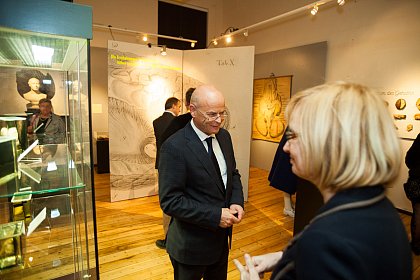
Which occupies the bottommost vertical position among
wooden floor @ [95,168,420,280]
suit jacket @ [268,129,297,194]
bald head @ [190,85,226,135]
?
wooden floor @ [95,168,420,280]

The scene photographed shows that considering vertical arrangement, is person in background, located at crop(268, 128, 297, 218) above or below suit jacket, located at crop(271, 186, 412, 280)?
below

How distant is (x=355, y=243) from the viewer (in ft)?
2.04

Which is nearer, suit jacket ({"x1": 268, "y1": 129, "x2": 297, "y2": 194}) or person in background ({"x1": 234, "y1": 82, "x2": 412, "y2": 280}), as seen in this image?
person in background ({"x1": 234, "y1": 82, "x2": 412, "y2": 280})

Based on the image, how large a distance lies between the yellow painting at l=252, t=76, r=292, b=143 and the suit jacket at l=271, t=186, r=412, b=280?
588 cm

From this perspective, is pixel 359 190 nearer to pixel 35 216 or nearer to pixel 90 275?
pixel 90 275

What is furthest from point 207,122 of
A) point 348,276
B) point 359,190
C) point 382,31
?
point 382,31

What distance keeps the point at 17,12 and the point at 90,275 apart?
1112mm

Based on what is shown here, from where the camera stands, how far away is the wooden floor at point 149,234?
111 inches

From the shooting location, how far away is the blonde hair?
2.24 feet

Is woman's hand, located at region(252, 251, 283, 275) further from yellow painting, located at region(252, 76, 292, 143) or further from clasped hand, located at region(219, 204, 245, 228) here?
yellow painting, located at region(252, 76, 292, 143)

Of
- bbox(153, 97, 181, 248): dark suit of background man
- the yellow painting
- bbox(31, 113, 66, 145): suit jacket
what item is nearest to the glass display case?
bbox(31, 113, 66, 145): suit jacket

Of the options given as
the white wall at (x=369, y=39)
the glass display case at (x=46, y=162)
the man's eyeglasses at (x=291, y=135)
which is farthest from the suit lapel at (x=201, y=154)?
the white wall at (x=369, y=39)

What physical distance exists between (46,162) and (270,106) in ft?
20.0

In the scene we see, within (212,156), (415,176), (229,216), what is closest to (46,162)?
(212,156)
